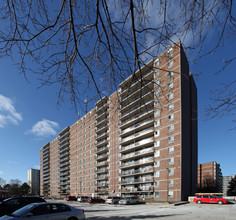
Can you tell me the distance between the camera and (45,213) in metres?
8.66

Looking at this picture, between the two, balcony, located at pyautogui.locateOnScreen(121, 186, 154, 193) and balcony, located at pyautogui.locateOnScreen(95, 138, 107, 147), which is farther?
balcony, located at pyautogui.locateOnScreen(95, 138, 107, 147)

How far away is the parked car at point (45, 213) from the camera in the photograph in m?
8.12

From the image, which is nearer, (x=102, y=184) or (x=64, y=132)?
(x=102, y=184)

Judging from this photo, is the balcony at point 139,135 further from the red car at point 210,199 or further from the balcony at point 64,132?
the balcony at point 64,132

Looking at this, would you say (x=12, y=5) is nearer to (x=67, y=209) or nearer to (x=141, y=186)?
(x=67, y=209)

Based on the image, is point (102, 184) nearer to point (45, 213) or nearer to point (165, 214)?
point (165, 214)

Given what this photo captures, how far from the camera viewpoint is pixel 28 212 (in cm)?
832

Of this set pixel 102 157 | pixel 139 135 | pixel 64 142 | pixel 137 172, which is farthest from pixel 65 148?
pixel 139 135

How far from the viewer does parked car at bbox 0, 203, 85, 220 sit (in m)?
8.12

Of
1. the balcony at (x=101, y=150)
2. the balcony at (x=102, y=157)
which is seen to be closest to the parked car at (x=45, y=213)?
the balcony at (x=102, y=157)

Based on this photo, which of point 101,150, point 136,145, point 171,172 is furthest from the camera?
point 101,150

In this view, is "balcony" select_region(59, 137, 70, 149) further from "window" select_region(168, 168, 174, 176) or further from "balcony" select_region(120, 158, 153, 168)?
"window" select_region(168, 168, 174, 176)

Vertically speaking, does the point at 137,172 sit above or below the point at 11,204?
below

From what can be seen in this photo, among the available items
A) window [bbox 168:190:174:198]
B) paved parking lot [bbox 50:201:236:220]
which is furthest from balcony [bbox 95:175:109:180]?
paved parking lot [bbox 50:201:236:220]
